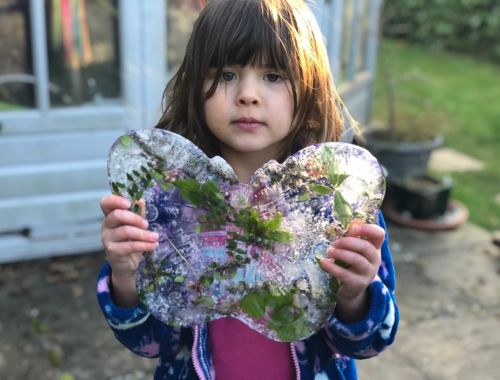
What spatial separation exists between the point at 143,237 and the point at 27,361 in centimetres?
217

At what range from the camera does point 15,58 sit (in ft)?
A: 12.2

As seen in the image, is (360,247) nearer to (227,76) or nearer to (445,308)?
(227,76)

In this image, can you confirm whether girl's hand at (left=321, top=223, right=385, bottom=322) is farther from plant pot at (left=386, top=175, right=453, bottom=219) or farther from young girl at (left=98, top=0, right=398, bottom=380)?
plant pot at (left=386, top=175, right=453, bottom=219)

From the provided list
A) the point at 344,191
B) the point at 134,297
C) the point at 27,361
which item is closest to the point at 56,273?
the point at 27,361

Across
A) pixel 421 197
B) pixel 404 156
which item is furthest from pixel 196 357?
pixel 404 156

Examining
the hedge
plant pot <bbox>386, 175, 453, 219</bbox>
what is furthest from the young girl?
the hedge

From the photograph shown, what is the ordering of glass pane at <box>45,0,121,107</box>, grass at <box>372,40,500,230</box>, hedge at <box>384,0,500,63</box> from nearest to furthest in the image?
glass pane at <box>45,0,121,107</box>
grass at <box>372,40,500,230</box>
hedge at <box>384,0,500,63</box>

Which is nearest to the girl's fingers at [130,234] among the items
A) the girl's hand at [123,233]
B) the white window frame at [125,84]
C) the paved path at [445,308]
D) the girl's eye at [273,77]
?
the girl's hand at [123,233]

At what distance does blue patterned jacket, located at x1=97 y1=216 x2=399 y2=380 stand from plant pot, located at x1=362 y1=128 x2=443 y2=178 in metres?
3.82

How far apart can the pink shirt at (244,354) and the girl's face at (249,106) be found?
39 centimetres

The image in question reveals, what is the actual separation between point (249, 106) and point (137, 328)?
0.52 m

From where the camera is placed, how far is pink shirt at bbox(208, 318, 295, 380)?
1.43 meters

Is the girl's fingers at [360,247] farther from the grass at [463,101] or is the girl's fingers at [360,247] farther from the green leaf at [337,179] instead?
the grass at [463,101]

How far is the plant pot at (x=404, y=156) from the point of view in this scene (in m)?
5.22
